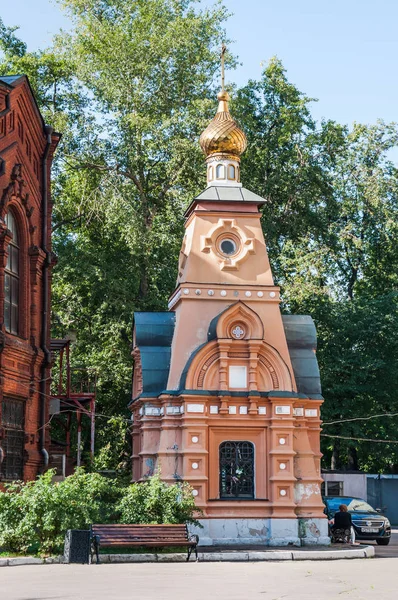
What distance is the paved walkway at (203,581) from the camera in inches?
479

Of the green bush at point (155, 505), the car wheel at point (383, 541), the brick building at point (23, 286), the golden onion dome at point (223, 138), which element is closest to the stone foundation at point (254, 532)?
the green bush at point (155, 505)

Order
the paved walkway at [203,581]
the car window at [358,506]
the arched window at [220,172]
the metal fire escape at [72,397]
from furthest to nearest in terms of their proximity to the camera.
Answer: the metal fire escape at [72,397] < the car window at [358,506] < the arched window at [220,172] < the paved walkway at [203,581]

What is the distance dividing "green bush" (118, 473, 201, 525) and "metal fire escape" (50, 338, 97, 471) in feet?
23.2

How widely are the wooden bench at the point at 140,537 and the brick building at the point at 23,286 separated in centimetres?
434

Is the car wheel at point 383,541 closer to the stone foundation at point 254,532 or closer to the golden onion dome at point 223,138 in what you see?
the stone foundation at point 254,532

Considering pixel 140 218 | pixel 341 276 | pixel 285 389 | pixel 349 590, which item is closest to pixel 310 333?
pixel 285 389

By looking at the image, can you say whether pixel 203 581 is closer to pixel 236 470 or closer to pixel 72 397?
pixel 236 470

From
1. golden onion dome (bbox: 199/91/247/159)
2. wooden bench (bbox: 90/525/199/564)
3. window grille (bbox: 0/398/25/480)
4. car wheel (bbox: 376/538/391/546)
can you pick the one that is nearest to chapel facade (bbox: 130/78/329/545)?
golden onion dome (bbox: 199/91/247/159)

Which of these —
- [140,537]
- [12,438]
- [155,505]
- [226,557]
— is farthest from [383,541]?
[12,438]

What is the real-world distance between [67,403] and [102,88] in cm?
1317

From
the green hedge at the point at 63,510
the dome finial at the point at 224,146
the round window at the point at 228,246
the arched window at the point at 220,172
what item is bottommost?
the green hedge at the point at 63,510

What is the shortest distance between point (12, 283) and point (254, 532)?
8.61 m

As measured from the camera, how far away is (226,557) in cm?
1978

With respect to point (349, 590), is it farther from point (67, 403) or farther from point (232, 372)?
point (67, 403)
